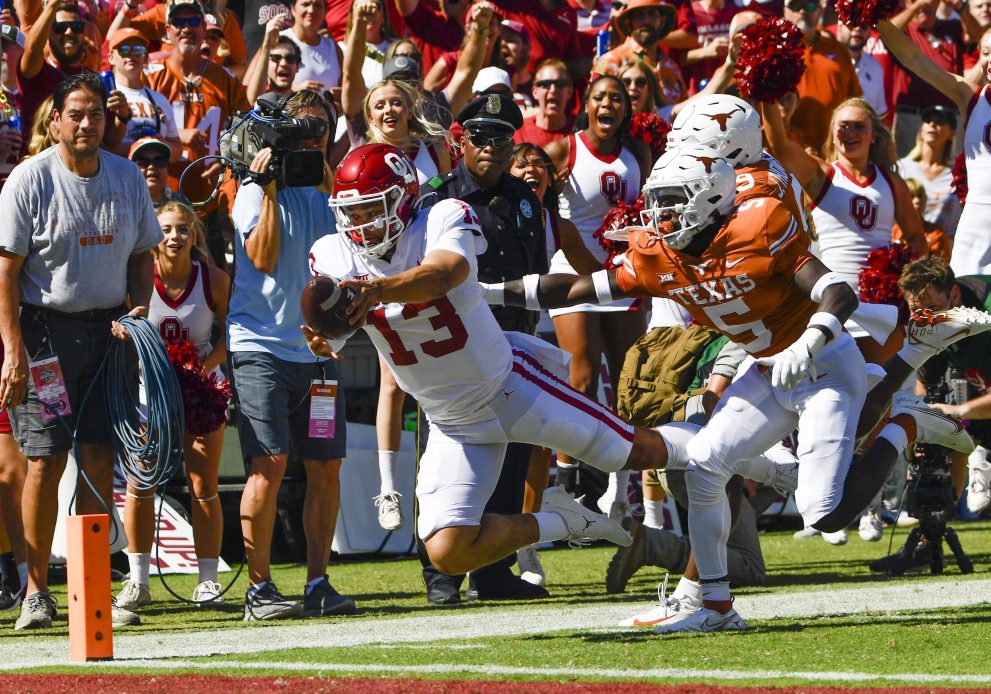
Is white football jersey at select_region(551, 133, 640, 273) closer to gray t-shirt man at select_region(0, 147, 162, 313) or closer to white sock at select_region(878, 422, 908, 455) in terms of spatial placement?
white sock at select_region(878, 422, 908, 455)

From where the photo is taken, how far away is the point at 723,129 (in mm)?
5984

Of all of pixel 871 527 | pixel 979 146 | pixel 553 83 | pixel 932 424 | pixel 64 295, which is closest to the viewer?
pixel 64 295

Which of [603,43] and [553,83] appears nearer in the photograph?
[553,83]

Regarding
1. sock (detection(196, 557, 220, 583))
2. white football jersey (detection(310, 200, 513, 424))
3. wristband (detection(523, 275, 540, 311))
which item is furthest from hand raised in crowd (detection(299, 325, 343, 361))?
sock (detection(196, 557, 220, 583))

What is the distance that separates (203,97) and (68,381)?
3.87 m

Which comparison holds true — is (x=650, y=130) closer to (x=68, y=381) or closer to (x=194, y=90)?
(x=194, y=90)

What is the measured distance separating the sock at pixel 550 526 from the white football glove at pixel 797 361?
114cm

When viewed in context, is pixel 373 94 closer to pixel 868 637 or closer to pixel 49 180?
pixel 49 180

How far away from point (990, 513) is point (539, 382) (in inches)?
233

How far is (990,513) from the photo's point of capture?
1088cm

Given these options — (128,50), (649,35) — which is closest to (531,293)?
(128,50)

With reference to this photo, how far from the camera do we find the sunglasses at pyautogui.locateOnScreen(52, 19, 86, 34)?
31.1ft

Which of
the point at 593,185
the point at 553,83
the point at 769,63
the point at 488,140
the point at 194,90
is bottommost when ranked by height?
the point at 593,185

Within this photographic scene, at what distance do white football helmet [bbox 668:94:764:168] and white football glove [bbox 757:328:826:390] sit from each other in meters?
0.85
